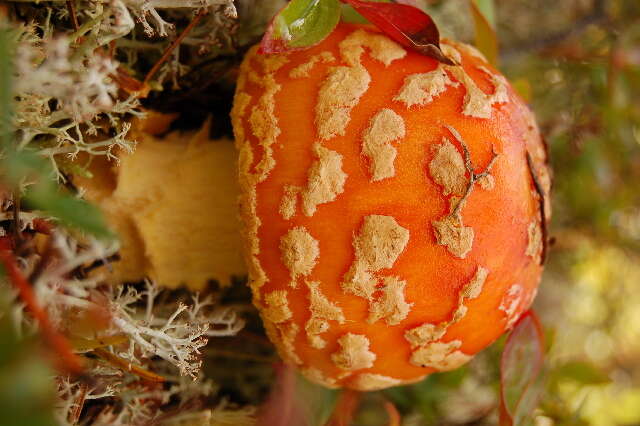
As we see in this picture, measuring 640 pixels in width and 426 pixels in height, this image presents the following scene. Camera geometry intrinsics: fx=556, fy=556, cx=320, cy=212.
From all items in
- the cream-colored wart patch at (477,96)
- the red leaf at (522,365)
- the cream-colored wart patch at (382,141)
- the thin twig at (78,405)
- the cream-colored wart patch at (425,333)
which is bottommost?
the red leaf at (522,365)

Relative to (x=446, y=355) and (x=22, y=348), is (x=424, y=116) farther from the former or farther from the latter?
(x=22, y=348)

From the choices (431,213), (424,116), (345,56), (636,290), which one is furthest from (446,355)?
(636,290)

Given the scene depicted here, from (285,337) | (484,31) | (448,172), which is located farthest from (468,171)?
(484,31)

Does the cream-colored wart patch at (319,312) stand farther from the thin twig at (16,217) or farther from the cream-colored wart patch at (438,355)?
the thin twig at (16,217)

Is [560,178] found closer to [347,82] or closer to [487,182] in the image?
[487,182]

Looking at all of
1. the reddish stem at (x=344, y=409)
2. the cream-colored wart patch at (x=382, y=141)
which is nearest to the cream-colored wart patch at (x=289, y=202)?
the cream-colored wart patch at (x=382, y=141)

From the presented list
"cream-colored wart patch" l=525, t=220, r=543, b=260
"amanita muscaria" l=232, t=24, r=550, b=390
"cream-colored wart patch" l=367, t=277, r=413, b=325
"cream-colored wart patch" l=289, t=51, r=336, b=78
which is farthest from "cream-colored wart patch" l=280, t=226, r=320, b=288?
"cream-colored wart patch" l=525, t=220, r=543, b=260
